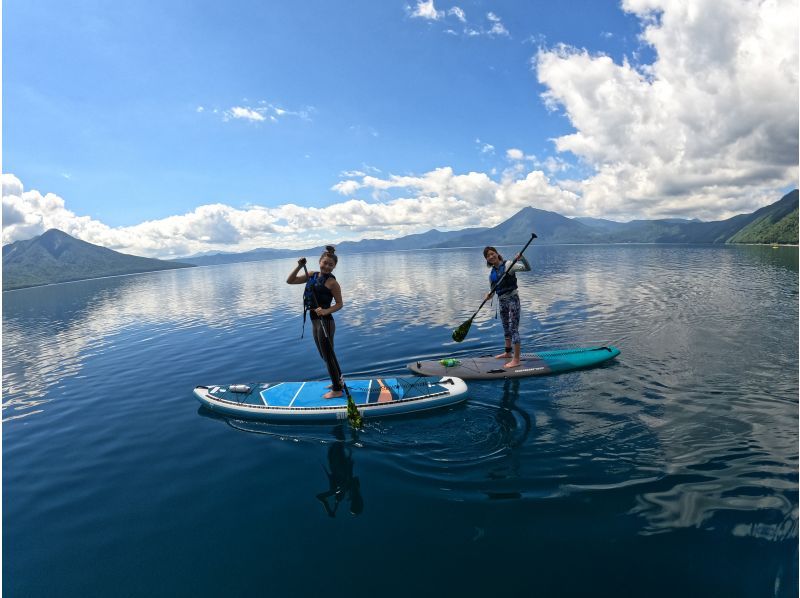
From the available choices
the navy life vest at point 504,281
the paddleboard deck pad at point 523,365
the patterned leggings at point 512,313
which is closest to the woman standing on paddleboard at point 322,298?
the paddleboard deck pad at point 523,365

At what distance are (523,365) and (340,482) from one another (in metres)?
9.55

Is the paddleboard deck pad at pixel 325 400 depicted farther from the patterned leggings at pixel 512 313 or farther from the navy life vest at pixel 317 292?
the patterned leggings at pixel 512 313

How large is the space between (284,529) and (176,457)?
219 inches

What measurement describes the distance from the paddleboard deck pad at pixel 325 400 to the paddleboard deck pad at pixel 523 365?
2164 millimetres

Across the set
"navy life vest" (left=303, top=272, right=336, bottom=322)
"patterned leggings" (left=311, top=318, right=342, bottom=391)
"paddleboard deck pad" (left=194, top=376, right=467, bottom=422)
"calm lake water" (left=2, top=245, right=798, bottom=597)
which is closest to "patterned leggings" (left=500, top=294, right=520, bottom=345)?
"calm lake water" (left=2, top=245, right=798, bottom=597)

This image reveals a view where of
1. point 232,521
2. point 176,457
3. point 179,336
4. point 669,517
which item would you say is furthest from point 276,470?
point 179,336

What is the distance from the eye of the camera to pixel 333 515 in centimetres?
819

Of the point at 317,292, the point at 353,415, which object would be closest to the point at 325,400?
the point at 353,415

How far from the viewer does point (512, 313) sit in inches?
605

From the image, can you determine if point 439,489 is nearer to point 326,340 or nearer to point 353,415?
point 353,415

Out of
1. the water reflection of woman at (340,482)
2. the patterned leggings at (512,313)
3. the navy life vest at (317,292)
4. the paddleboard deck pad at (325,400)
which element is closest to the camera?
the water reflection of woman at (340,482)

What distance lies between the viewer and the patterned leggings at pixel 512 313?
50.0 ft

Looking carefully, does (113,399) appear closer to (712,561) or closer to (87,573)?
(87,573)

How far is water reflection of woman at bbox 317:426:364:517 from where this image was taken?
849 centimetres
